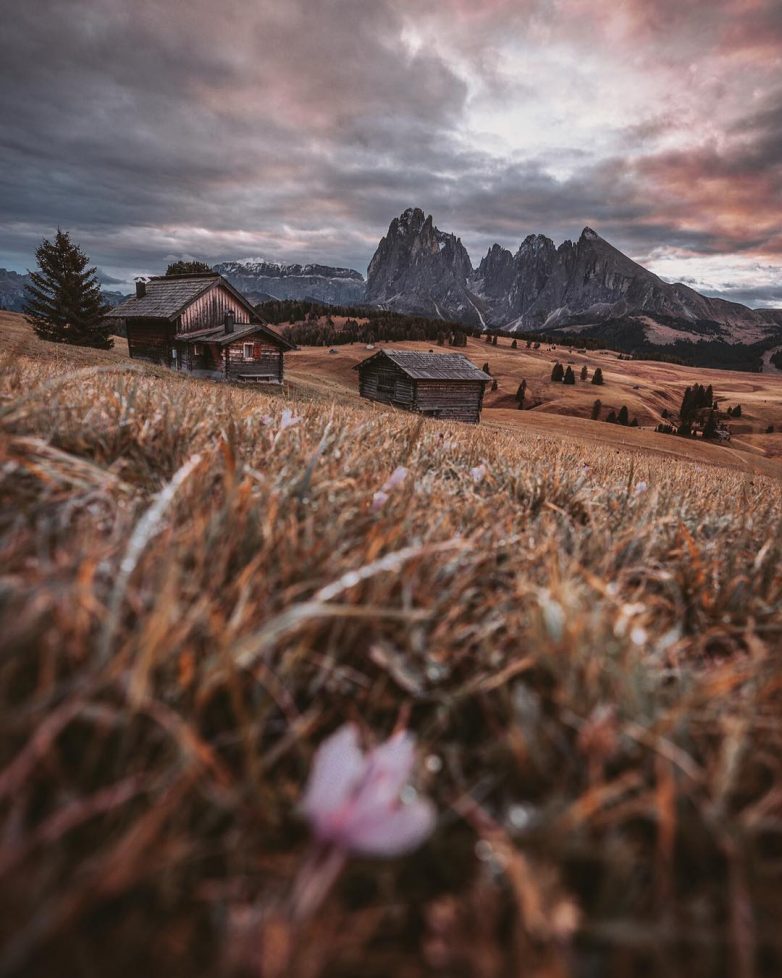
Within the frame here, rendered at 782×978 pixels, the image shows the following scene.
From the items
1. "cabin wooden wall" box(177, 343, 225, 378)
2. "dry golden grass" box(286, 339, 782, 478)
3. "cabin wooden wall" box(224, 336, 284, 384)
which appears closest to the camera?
"cabin wooden wall" box(177, 343, 225, 378)

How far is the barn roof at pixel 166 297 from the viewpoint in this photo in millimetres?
41594

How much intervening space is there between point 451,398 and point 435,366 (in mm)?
3877

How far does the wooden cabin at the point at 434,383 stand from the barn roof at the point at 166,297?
20.4 m

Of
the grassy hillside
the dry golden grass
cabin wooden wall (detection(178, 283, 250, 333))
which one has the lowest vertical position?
the dry golden grass

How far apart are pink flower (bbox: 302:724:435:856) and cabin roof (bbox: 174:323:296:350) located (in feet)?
145

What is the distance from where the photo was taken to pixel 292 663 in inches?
38.3

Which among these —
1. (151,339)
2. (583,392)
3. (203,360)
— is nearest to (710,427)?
(583,392)

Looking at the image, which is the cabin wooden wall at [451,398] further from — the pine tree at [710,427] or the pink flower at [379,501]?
the pine tree at [710,427]

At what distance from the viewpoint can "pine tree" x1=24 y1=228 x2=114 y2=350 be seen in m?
53.8

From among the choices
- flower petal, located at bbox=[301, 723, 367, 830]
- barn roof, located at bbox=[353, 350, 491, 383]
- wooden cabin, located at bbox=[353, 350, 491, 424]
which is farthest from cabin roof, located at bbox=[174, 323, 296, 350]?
flower petal, located at bbox=[301, 723, 367, 830]

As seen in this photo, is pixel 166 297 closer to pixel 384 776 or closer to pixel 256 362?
pixel 256 362

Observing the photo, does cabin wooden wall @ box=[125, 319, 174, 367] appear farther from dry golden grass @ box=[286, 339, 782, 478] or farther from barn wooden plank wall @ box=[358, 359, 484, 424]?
dry golden grass @ box=[286, 339, 782, 478]

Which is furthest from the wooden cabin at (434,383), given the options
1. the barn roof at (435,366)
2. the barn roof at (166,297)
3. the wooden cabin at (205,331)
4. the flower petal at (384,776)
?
the flower petal at (384,776)

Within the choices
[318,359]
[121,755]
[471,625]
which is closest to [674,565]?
[471,625]
